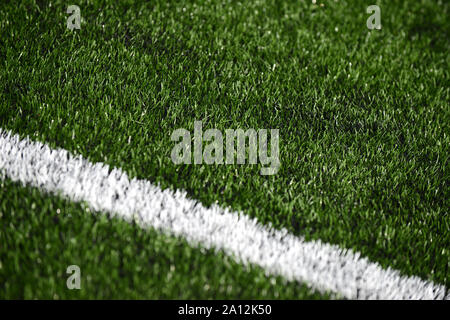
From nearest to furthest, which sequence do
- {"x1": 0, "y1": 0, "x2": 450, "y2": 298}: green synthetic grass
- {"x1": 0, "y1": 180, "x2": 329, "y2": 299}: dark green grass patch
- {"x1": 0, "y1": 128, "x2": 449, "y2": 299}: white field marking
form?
{"x1": 0, "y1": 180, "x2": 329, "y2": 299}: dark green grass patch < {"x1": 0, "y1": 128, "x2": 449, "y2": 299}: white field marking < {"x1": 0, "y1": 0, "x2": 450, "y2": 298}: green synthetic grass

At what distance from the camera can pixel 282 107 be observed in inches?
106

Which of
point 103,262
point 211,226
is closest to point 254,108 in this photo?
point 211,226

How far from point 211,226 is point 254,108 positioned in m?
1.03

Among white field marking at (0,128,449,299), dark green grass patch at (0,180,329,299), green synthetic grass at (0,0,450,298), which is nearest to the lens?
dark green grass patch at (0,180,329,299)

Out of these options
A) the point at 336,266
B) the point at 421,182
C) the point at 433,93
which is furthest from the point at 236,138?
the point at 433,93

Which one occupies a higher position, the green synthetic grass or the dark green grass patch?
the green synthetic grass

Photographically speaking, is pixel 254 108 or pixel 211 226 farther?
pixel 254 108

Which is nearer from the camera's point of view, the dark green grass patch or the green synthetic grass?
the dark green grass patch

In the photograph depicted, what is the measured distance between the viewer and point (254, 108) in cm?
266

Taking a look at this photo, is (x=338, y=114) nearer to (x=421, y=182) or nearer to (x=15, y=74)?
(x=421, y=182)

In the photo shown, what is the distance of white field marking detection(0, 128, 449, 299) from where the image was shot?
1.87 m

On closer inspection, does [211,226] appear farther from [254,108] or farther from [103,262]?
[254,108]

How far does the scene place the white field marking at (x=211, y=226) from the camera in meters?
1.87

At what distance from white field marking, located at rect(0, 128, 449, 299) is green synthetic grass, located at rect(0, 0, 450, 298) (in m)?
0.07
